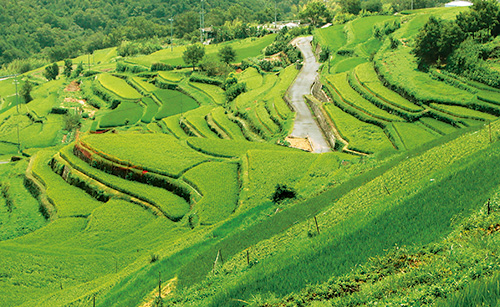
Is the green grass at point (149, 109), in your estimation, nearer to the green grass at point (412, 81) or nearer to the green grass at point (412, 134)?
the green grass at point (412, 81)

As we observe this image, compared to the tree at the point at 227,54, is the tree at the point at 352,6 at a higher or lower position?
higher

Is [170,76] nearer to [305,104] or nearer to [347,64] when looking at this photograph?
[347,64]

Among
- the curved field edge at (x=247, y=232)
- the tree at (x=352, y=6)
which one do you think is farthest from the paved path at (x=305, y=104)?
the tree at (x=352, y=6)

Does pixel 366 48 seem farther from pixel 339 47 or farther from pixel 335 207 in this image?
pixel 335 207

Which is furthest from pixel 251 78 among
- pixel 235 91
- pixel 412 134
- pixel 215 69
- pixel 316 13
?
pixel 316 13

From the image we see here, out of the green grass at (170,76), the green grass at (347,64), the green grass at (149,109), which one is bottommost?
the green grass at (149,109)
